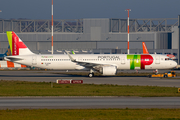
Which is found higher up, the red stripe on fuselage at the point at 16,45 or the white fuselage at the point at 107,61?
the red stripe on fuselage at the point at 16,45

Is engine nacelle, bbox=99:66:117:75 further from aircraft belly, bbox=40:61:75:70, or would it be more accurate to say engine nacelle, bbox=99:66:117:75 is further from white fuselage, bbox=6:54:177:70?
aircraft belly, bbox=40:61:75:70

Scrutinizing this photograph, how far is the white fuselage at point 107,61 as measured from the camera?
49744 mm

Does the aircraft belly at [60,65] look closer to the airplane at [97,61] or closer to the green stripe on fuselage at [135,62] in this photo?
the airplane at [97,61]

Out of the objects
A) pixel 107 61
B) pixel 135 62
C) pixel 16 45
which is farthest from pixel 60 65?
pixel 135 62

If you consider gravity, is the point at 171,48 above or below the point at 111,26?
below

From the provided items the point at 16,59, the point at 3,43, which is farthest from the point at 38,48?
the point at 16,59

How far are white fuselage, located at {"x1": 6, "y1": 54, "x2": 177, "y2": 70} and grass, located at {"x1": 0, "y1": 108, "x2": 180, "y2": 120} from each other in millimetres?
31217

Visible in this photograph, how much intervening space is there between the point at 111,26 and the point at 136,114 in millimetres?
103012

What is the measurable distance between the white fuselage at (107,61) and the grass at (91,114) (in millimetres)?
31217

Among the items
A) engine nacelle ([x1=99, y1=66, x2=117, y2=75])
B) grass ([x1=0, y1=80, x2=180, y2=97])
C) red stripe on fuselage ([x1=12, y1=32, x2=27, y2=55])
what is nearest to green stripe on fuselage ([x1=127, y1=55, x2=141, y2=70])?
engine nacelle ([x1=99, y1=66, x2=117, y2=75])

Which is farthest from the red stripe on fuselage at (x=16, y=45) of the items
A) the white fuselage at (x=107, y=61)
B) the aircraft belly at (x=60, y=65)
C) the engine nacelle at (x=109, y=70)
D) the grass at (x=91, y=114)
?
the grass at (x=91, y=114)

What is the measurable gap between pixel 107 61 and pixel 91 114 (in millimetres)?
33058

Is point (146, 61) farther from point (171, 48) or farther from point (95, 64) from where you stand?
point (171, 48)

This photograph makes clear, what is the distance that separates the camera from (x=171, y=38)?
372 ft
